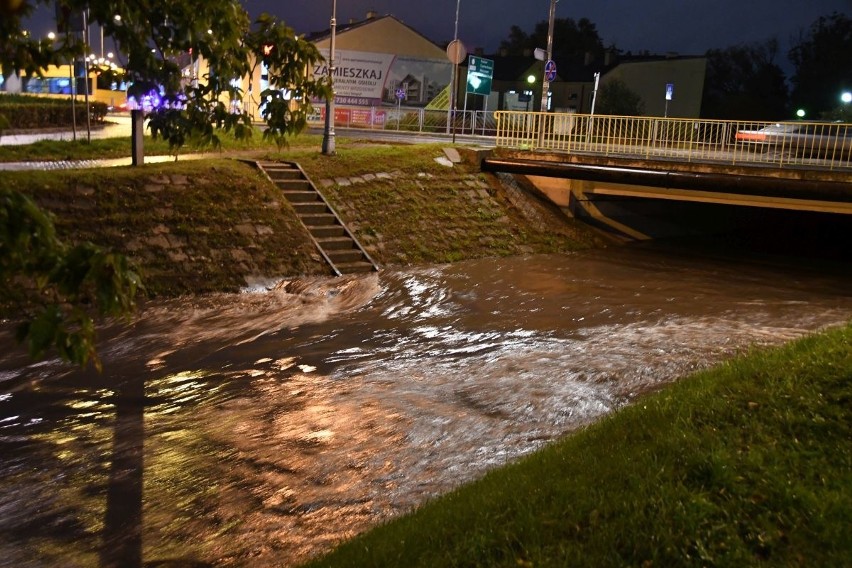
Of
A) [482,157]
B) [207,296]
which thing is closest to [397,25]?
[482,157]

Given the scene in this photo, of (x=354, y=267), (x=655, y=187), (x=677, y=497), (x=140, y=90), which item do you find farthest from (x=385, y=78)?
(x=677, y=497)

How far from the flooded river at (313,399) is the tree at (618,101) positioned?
3897 centimetres

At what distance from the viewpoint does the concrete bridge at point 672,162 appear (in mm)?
19922

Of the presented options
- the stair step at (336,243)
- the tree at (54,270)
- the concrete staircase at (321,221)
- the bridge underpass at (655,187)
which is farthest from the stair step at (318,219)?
the tree at (54,270)

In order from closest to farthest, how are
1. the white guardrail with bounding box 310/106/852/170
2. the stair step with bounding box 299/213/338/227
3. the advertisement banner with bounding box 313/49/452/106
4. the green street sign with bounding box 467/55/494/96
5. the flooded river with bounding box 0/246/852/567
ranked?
1. the flooded river with bounding box 0/246/852/567
2. the stair step with bounding box 299/213/338/227
3. the white guardrail with bounding box 310/106/852/170
4. the green street sign with bounding box 467/55/494/96
5. the advertisement banner with bounding box 313/49/452/106

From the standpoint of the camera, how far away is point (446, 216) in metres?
21.5

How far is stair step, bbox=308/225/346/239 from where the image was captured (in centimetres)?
1817

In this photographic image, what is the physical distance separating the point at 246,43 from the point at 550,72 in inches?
914

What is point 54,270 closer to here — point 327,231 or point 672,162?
point 327,231

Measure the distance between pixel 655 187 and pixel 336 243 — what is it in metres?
9.31

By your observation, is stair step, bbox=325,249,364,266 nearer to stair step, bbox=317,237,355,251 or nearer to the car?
stair step, bbox=317,237,355,251

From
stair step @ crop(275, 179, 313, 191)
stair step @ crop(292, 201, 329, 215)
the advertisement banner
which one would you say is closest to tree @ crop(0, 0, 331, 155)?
stair step @ crop(292, 201, 329, 215)

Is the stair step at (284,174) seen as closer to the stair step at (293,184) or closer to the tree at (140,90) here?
the stair step at (293,184)

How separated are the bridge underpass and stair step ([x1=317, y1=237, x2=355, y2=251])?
7316 millimetres
